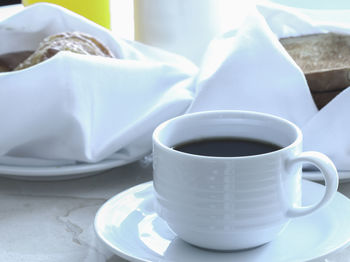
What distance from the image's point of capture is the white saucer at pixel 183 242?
55cm

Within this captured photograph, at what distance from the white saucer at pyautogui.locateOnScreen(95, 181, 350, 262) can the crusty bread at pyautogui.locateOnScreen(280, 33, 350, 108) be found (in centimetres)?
17

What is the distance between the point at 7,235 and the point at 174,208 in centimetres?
Result: 19

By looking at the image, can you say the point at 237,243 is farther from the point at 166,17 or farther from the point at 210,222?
the point at 166,17

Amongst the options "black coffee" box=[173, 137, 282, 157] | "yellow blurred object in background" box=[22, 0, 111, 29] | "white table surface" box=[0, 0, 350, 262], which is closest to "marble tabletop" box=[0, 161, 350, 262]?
"white table surface" box=[0, 0, 350, 262]

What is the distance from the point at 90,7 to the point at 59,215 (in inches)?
21.6

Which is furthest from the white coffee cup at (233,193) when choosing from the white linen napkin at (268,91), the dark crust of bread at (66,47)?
the dark crust of bread at (66,47)

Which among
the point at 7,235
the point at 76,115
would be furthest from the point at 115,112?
the point at 7,235

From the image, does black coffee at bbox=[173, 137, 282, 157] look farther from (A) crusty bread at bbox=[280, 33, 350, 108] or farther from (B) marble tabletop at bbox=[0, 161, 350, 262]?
(A) crusty bread at bbox=[280, 33, 350, 108]

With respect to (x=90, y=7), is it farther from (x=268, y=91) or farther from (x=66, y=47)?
(x=268, y=91)

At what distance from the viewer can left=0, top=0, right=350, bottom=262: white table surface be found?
0.62 m

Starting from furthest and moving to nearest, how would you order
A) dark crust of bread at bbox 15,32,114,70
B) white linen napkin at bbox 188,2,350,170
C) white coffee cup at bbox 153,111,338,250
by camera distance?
dark crust of bread at bbox 15,32,114,70 → white linen napkin at bbox 188,2,350,170 → white coffee cup at bbox 153,111,338,250

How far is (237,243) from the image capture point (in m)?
0.54

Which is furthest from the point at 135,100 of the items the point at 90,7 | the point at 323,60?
the point at 90,7

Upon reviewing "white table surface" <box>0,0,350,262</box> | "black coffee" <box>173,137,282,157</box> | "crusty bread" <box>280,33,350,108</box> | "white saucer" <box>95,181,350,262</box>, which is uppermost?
"black coffee" <box>173,137,282,157</box>
